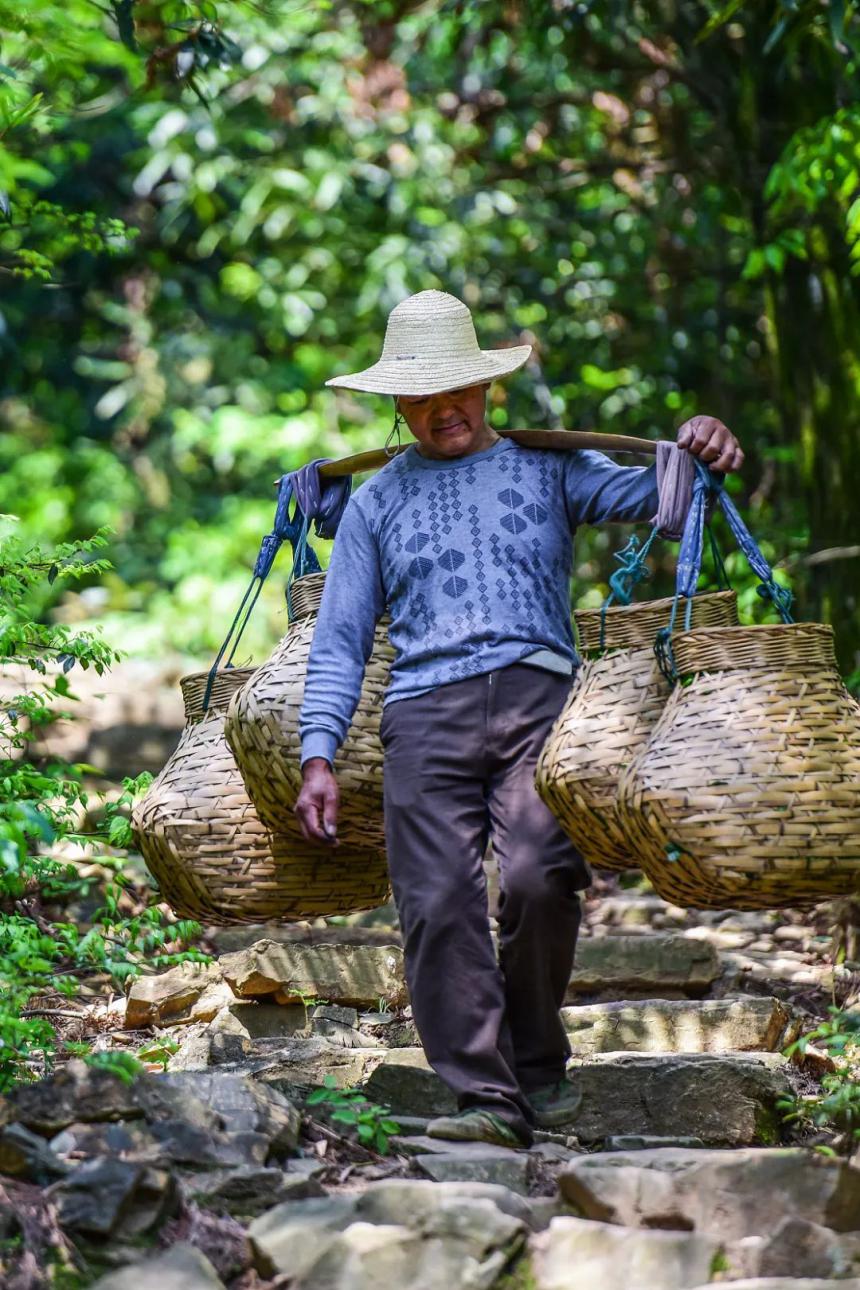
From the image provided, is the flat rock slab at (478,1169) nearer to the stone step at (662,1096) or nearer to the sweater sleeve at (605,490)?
the stone step at (662,1096)

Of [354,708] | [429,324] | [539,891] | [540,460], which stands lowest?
[539,891]

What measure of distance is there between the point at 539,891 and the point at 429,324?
135 cm

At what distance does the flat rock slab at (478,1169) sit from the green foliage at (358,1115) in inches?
6.4

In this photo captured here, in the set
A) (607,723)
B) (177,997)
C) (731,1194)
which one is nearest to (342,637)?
(607,723)

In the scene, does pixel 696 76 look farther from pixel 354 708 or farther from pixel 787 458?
pixel 354 708

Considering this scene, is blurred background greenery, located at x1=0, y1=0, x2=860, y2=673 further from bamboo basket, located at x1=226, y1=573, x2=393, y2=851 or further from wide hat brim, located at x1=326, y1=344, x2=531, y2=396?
bamboo basket, located at x1=226, y1=573, x2=393, y2=851

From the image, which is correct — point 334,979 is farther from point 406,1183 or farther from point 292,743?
point 406,1183

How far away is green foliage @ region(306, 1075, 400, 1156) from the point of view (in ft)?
11.4

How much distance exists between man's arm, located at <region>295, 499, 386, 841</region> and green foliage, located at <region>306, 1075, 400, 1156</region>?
0.57 meters

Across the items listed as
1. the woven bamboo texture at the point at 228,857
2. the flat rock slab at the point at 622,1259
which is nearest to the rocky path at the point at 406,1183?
the flat rock slab at the point at 622,1259

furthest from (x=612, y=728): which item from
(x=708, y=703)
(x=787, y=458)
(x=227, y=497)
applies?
(x=227, y=497)

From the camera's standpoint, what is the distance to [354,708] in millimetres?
3832

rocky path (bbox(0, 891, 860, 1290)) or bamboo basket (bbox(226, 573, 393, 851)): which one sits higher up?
bamboo basket (bbox(226, 573, 393, 851))

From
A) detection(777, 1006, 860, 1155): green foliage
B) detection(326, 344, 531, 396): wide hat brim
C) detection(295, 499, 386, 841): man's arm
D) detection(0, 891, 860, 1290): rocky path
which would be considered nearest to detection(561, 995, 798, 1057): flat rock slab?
detection(0, 891, 860, 1290): rocky path
